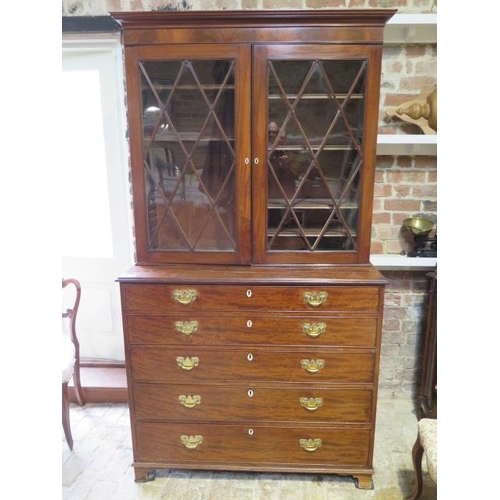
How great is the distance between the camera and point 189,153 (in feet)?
5.22

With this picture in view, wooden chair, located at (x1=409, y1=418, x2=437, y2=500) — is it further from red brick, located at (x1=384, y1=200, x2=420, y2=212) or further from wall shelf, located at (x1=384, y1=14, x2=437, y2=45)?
wall shelf, located at (x1=384, y1=14, x2=437, y2=45)

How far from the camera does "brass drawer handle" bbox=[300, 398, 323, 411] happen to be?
1.59m

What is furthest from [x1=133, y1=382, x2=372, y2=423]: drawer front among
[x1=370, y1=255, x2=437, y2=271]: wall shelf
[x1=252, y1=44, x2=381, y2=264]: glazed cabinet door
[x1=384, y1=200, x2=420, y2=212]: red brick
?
[x1=384, y1=200, x2=420, y2=212]: red brick

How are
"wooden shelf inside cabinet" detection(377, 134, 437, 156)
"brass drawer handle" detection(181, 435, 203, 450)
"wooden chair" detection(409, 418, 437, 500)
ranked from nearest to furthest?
"wooden chair" detection(409, 418, 437, 500), "brass drawer handle" detection(181, 435, 203, 450), "wooden shelf inside cabinet" detection(377, 134, 437, 156)

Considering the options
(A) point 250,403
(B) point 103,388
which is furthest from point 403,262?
(B) point 103,388

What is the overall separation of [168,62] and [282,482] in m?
1.89

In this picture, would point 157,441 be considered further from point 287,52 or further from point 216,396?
point 287,52

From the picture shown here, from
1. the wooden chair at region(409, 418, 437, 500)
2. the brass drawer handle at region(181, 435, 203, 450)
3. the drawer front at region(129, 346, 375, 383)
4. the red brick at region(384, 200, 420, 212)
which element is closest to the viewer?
the wooden chair at region(409, 418, 437, 500)

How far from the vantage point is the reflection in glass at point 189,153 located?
4.99 ft

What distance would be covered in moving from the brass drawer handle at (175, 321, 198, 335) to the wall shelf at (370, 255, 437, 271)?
1.00 metres

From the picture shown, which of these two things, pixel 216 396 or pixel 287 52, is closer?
pixel 287 52
